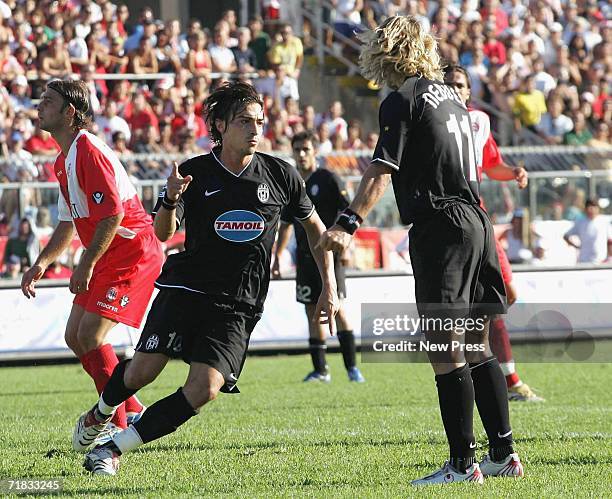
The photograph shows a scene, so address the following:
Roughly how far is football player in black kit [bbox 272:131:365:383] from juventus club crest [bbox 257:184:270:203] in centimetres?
540

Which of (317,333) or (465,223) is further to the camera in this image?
(317,333)

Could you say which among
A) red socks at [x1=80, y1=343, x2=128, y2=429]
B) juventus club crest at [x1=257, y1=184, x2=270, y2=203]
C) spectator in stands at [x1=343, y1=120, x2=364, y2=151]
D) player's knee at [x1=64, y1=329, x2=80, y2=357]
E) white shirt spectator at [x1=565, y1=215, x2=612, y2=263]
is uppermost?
juventus club crest at [x1=257, y1=184, x2=270, y2=203]

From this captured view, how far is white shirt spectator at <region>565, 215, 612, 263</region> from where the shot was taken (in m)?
17.4

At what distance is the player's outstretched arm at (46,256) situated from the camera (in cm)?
703

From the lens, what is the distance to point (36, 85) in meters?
18.5

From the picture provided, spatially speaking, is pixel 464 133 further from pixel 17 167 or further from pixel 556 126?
pixel 556 126

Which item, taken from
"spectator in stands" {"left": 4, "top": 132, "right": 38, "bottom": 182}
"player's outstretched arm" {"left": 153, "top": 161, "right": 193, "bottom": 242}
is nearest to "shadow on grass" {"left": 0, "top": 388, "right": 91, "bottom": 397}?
"spectator in stands" {"left": 4, "top": 132, "right": 38, "bottom": 182}

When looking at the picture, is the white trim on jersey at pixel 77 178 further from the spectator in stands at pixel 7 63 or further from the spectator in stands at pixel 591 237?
the spectator in stands at pixel 7 63

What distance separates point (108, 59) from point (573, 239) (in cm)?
800

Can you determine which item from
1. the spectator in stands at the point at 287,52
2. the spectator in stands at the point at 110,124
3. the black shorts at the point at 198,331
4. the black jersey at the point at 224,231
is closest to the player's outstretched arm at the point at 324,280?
the black jersey at the point at 224,231

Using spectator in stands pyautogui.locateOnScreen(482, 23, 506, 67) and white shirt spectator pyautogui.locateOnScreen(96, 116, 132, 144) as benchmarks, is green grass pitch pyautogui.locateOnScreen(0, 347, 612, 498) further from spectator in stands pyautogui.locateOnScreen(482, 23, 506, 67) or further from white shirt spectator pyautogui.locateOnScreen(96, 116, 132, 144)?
spectator in stands pyautogui.locateOnScreen(482, 23, 506, 67)

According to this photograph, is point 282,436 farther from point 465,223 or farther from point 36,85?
point 36,85

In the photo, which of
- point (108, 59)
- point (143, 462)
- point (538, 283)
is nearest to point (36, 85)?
point (108, 59)

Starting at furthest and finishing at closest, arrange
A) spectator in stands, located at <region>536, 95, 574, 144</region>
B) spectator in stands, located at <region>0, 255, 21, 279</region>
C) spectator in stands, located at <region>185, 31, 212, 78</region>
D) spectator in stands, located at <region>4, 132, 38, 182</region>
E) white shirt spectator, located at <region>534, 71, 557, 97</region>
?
white shirt spectator, located at <region>534, 71, 557, 97</region>
spectator in stands, located at <region>536, 95, 574, 144</region>
spectator in stands, located at <region>185, 31, 212, 78</region>
spectator in stands, located at <region>4, 132, 38, 182</region>
spectator in stands, located at <region>0, 255, 21, 279</region>
